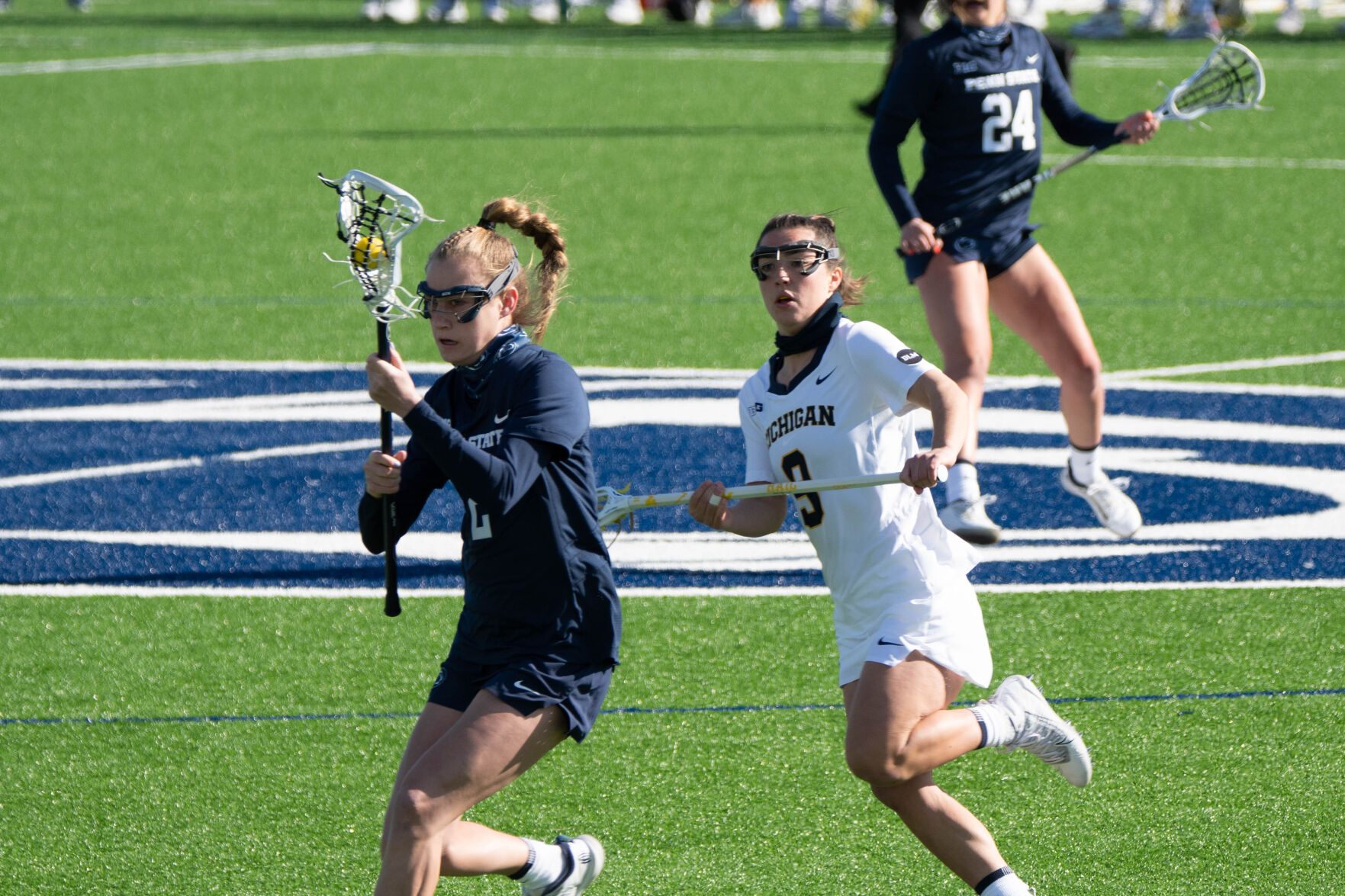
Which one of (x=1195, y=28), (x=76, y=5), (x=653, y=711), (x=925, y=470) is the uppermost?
(x=76, y=5)

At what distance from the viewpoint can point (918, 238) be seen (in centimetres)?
724

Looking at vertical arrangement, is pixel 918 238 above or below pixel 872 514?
above

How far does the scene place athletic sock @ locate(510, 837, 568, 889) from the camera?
4480mm

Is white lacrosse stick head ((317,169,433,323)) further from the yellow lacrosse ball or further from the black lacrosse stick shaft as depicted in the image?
the black lacrosse stick shaft

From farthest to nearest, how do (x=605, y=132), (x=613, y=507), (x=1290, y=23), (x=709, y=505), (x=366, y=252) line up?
(x=1290, y=23)
(x=605, y=132)
(x=613, y=507)
(x=709, y=505)
(x=366, y=252)

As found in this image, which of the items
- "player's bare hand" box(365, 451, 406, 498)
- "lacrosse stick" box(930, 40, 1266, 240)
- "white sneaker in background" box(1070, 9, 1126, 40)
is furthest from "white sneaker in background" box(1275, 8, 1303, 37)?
"player's bare hand" box(365, 451, 406, 498)

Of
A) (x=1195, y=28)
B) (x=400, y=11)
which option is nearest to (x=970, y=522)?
(x=1195, y=28)

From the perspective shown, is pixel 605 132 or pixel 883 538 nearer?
pixel 883 538

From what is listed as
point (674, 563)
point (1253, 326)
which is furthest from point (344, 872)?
point (1253, 326)

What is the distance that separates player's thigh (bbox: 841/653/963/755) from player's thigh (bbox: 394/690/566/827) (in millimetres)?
758

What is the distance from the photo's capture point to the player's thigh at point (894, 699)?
172 inches

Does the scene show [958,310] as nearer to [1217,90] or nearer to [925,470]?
[1217,90]

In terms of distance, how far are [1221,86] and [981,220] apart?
76.8 inches

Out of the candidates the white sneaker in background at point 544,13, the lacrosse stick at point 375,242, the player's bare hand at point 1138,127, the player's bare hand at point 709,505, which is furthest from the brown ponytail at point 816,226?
the white sneaker in background at point 544,13
